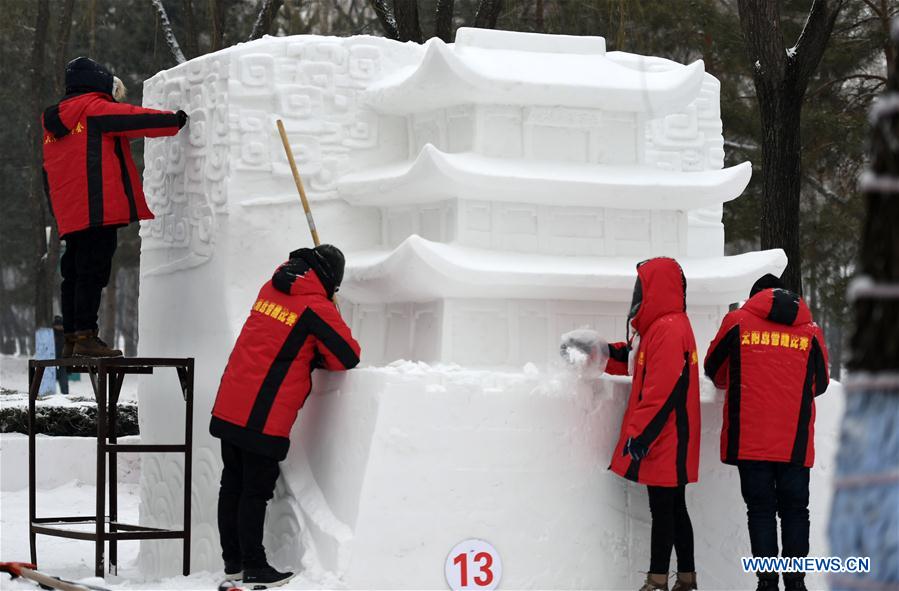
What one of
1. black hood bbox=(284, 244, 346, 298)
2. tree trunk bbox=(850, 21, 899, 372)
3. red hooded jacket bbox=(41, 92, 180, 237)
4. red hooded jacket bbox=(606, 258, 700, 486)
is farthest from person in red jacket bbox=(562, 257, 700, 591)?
tree trunk bbox=(850, 21, 899, 372)

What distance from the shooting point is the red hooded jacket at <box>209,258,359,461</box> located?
671cm

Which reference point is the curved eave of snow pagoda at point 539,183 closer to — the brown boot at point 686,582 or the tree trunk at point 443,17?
the brown boot at point 686,582

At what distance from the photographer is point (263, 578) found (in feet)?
21.7

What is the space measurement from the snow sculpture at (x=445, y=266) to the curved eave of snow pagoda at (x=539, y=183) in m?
0.02

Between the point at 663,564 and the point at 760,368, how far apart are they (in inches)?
42.7

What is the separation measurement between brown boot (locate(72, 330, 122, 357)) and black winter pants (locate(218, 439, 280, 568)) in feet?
4.59

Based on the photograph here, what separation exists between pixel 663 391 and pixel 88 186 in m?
3.77

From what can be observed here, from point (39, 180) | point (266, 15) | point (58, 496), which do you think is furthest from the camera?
point (39, 180)

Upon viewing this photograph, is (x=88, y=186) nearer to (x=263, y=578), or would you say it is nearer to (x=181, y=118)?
(x=181, y=118)

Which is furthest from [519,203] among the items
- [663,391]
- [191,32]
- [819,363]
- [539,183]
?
[191,32]

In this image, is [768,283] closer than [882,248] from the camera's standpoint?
No

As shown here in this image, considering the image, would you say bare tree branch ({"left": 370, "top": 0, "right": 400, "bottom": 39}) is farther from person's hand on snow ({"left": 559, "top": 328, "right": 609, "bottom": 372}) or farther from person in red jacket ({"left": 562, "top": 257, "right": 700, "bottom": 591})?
person in red jacket ({"left": 562, "top": 257, "right": 700, "bottom": 591})

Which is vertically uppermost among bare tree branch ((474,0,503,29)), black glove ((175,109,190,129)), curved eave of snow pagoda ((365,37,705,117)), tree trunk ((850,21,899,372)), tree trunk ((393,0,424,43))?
bare tree branch ((474,0,503,29))

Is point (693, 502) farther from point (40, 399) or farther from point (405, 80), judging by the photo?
point (40, 399)
